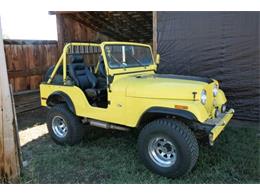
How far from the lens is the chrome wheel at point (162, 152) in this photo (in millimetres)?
3435

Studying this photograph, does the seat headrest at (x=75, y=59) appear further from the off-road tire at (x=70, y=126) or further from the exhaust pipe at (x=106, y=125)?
the exhaust pipe at (x=106, y=125)

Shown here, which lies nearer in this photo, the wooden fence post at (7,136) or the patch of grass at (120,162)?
→ the wooden fence post at (7,136)

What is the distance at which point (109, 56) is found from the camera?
4129 mm

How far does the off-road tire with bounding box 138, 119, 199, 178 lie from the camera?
3234mm

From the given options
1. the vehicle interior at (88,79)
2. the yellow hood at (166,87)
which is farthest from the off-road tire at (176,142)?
the vehicle interior at (88,79)

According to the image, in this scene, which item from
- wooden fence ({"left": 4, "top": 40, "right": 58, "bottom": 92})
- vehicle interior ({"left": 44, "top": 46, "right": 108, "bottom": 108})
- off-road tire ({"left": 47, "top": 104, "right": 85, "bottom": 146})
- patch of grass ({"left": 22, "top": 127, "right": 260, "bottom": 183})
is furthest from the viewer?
wooden fence ({"left": 4, "top": 40, "right": 58, "bottom": 92})

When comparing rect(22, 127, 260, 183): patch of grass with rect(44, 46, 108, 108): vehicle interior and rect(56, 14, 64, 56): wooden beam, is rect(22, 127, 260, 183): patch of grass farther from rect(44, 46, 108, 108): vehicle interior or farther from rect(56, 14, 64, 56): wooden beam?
rect(56, 14, 64, 56): wooden beam

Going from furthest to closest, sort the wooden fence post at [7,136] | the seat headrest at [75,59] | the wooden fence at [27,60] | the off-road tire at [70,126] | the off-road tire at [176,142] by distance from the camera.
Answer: the wooden fence at [27,60] < the seat headrest at [75,59] < the off-road tire at [70,126] < the off-road tire at [176,142] < the wooden fence post at [7,136]

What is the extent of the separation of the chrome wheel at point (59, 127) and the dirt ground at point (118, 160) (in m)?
0.22

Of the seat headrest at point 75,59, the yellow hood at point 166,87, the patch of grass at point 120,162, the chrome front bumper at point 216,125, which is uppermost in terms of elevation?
the seat headrest at point 75,59

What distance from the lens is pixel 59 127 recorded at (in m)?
4.84

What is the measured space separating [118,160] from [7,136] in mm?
1616

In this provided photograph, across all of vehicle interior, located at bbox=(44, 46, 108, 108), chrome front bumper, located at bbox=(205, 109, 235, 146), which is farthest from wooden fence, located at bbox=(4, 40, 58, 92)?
chrome front bumper, located at bbox=(205, 109, 235, 146)

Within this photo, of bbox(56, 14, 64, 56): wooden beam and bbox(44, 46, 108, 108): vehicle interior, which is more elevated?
bbox(56, 14, 64, 56): wooden beam
